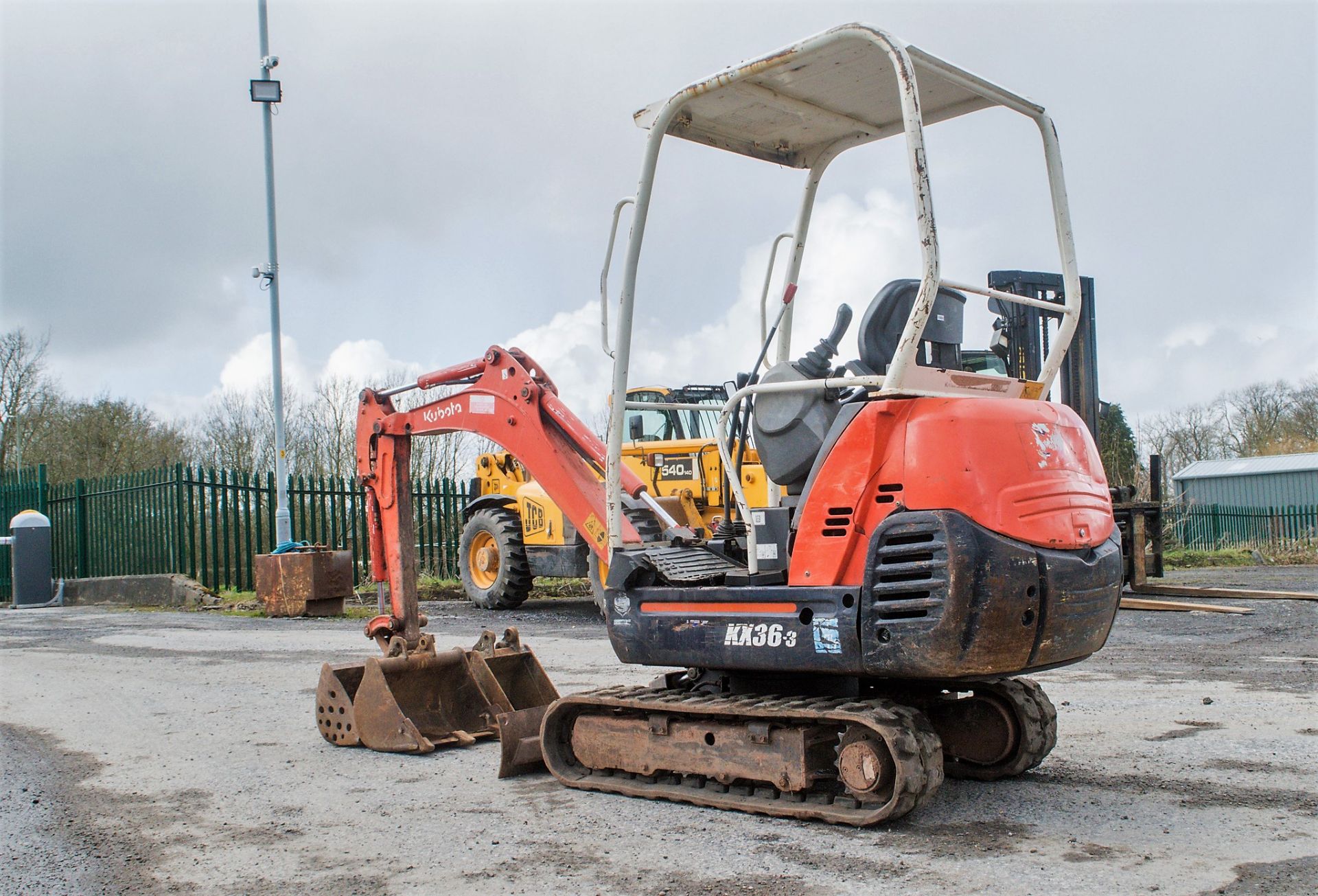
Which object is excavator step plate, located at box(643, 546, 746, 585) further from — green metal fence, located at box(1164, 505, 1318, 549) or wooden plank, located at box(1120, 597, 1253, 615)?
green metal fence, located at box(1164, 505, 1318, 549)

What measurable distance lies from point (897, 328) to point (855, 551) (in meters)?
1.03

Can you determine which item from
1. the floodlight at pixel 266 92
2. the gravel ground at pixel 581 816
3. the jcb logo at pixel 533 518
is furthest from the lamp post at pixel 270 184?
the gravel ground at pixel 581 816

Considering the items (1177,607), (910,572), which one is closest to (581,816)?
(910,572)

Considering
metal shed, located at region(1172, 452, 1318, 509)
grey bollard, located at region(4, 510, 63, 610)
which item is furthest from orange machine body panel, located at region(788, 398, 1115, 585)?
metal shed, located at region(1172, 452, 1318, 509)

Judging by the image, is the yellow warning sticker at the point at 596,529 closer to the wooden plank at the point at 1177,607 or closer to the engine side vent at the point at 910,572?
the engine side vent at the point at 910,572

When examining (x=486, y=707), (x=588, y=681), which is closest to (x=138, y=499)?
(x=588, y=681)

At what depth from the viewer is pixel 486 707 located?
6.89 meters

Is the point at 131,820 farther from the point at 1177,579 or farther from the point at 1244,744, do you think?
the point at 1177,579

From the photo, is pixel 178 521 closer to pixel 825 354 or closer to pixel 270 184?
pixel 270 184

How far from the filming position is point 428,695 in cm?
679

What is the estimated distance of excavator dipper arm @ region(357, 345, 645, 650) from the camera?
6531 millimetres

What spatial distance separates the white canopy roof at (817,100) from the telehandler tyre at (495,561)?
35.0 feet

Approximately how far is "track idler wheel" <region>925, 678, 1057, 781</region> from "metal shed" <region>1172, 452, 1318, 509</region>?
42.9 meters

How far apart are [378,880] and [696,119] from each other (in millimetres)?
3630
